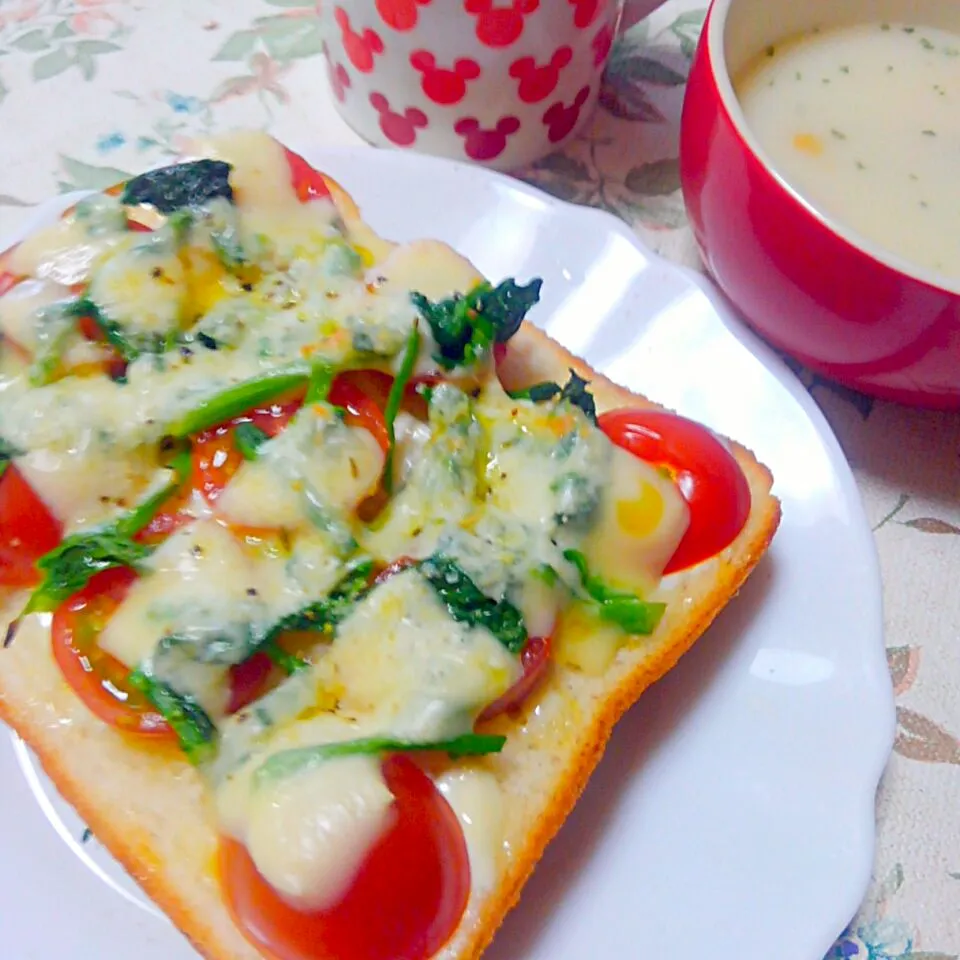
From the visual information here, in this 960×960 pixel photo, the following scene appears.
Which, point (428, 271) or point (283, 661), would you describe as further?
point (428, 271)

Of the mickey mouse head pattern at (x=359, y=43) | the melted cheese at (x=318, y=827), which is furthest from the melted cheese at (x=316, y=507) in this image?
the mickey mouse head pattern at (x=359, y=43)

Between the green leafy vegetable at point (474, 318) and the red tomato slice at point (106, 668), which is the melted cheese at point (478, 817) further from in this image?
the green leafy vegetable at point (474, 318)

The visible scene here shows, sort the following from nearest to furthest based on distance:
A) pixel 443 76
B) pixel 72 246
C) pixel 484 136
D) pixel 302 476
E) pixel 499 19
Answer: pixel 302 476 < pixel 72 246 < pixel 499 19 < pixel 443 76 < pixel 484 136

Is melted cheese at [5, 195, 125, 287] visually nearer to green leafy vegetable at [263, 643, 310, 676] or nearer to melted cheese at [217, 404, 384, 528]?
melted cheese at [217, 404, 384, 528]

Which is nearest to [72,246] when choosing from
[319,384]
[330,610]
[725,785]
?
[319,384]

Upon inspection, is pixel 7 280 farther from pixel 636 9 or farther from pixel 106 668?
pixel 636 9

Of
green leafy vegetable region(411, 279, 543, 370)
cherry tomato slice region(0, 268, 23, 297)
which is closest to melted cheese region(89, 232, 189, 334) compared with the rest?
cherry tomato slice region(0, 268, 23, 297)
